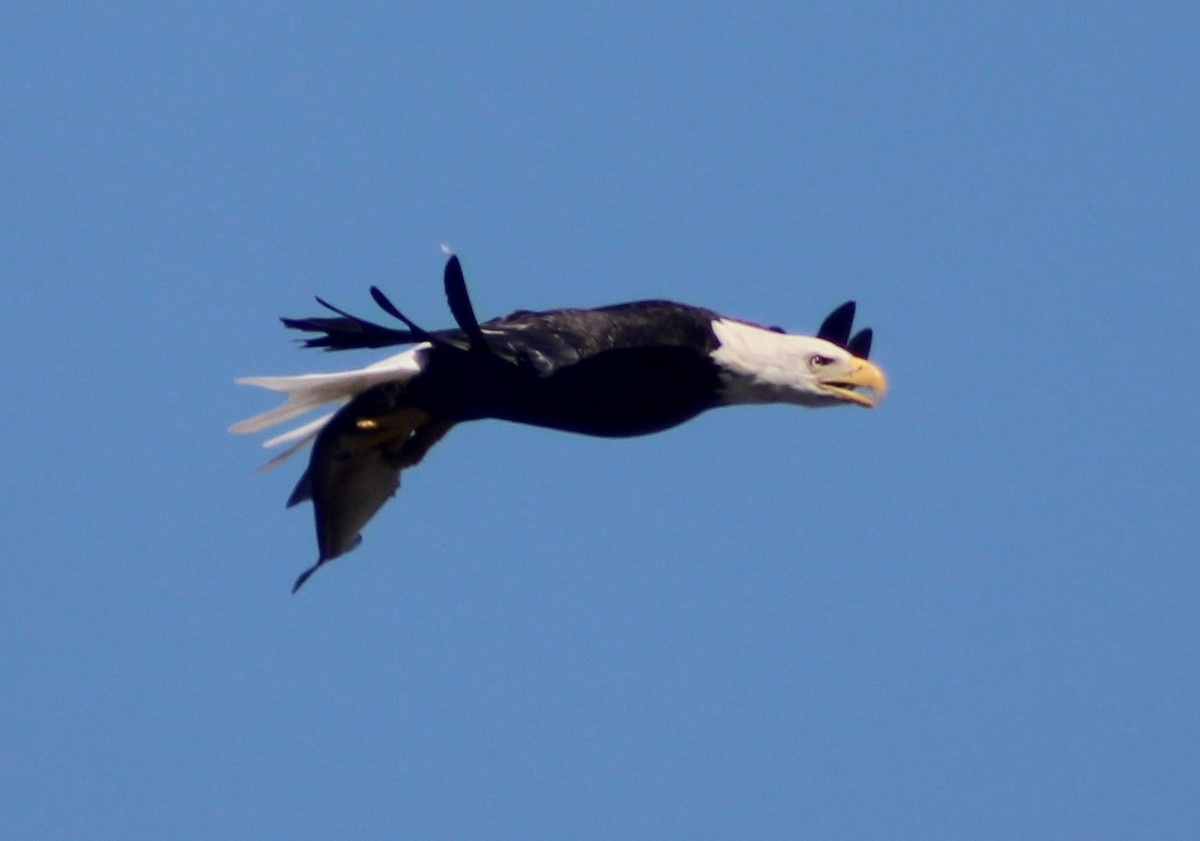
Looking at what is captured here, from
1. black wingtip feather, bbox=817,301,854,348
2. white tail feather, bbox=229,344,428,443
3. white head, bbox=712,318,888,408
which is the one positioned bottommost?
white tail feather, bbox=229,344,428,443

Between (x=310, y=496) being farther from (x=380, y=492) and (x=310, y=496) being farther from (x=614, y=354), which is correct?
(x=614, y=354)

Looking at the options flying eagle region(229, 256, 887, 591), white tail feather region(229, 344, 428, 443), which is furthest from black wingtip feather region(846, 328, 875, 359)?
white tail feather region(229, 344, 428, 443)

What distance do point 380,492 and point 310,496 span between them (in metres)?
0.36

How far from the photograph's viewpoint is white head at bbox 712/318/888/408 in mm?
10281

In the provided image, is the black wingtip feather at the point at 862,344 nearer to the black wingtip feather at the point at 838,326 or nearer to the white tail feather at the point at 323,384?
the black wingtip feather at the point at 838,326

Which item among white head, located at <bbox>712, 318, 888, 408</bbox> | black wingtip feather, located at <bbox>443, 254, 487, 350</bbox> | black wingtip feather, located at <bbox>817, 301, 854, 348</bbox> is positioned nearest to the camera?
black wingtip feather, located at <bbox>443, 254, 487, 350</bbox>

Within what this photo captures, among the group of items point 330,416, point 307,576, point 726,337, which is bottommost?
point 307,576

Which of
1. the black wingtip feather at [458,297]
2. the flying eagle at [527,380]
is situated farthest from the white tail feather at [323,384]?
the black wingtip feather at [458,297]

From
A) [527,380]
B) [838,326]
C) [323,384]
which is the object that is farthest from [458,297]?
[838,326]

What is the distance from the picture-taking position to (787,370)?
1043 cm

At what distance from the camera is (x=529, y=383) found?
9.68 meters

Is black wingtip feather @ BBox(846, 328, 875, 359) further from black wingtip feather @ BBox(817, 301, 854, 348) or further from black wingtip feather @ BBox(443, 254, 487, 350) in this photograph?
black wingtip feather @ BBox(443, 254, 487, 350)

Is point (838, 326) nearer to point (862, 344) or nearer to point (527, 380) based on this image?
point (862, 344)

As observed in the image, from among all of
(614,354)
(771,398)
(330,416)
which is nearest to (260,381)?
(330,416)
